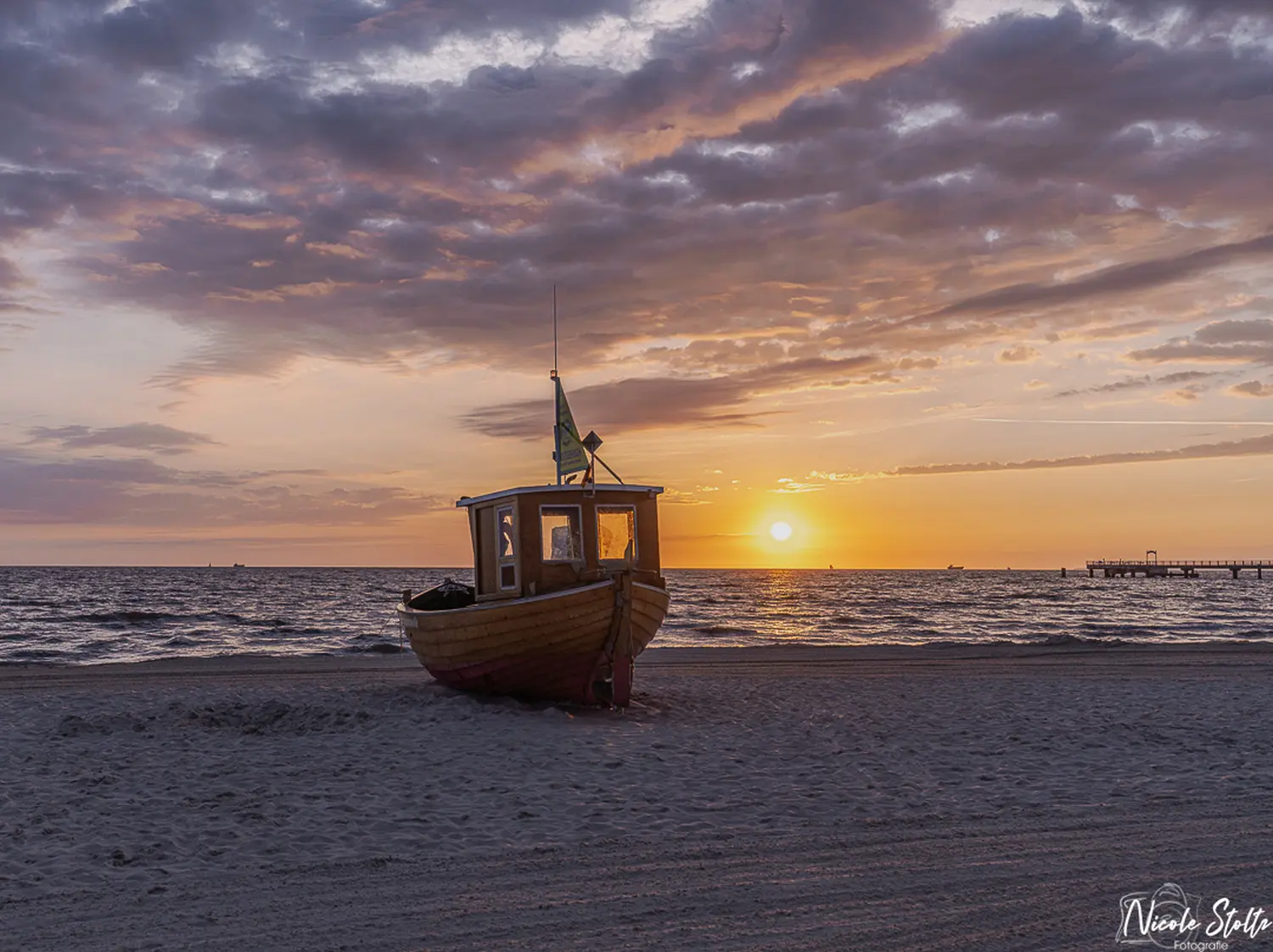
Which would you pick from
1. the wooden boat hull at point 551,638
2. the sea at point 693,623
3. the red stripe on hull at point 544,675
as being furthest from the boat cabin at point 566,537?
the sea at point 693,623

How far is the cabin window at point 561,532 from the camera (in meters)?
15.9

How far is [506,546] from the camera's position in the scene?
16.4m

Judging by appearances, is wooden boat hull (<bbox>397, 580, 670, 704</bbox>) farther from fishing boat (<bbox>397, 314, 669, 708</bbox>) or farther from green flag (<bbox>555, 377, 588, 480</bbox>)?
green flag (<bbox>555, 377, 588, 480</bbox>)

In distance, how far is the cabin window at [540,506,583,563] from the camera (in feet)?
52.2

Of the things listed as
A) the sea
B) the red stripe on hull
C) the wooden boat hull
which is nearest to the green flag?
the wooden boat hull

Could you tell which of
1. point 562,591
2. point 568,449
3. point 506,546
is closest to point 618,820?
point 562,591

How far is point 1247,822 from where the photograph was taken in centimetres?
864

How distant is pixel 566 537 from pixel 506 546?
107 centimetres

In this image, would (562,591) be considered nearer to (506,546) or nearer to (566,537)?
(566,537)

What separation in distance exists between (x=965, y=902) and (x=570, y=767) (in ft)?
17.5

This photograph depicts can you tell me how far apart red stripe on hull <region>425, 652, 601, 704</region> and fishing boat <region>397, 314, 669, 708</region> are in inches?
0.6

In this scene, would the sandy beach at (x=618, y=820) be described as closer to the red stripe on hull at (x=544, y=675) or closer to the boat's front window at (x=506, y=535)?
the red stripe on hull at (x=544, y=675)

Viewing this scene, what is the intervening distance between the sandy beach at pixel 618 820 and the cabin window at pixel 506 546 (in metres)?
2.01

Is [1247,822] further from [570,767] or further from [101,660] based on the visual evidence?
[101,660]
